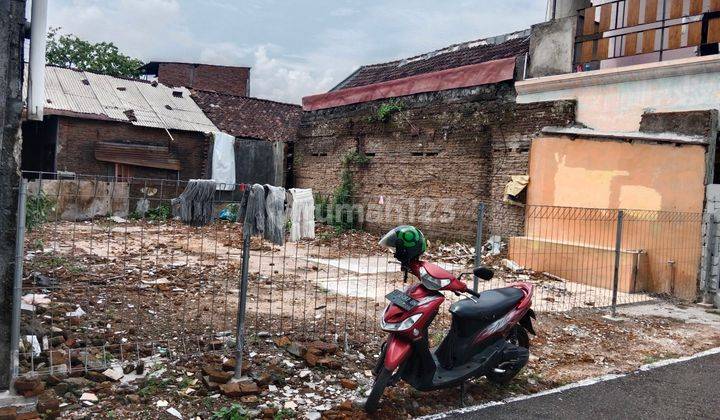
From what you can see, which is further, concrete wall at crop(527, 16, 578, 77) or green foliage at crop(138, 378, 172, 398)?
concrete wall at crop(527, 16, 578, 77)

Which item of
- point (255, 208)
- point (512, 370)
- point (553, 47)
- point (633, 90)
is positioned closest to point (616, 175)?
point (633, 90)

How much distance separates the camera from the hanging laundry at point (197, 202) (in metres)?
4.28

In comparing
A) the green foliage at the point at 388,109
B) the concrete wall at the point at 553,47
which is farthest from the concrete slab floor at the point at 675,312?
the green foliage at the point at 388,109

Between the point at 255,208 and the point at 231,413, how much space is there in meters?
1.57

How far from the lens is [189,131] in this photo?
64.5 ft

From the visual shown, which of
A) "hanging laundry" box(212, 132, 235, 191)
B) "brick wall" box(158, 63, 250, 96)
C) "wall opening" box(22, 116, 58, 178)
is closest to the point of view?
"wall opening" box(22, 116, 58, 178)

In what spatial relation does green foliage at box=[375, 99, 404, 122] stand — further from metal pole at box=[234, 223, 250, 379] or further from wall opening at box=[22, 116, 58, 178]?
metal pole at box=[234, 223, 250, 379]

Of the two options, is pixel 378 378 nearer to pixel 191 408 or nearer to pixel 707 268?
pixel 191 408

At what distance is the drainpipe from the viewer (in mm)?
3635

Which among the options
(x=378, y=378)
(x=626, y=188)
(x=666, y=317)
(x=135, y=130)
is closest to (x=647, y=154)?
(x=626, y=188)

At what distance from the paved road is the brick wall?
28734 millimetres

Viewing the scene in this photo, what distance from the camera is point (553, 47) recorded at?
11.3m

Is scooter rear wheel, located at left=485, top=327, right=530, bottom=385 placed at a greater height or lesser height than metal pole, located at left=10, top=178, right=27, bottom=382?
lesser

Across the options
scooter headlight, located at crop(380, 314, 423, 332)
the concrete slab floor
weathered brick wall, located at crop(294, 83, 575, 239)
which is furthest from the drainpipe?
weathered brick wall, located at crop(294, 83, 575, 239)
